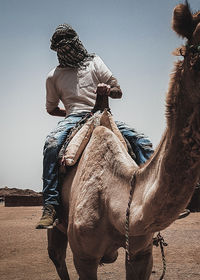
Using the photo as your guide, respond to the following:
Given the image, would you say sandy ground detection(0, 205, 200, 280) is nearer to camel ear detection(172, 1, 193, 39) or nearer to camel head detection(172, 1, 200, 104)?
camel head detection(172, 1, 200, 104)

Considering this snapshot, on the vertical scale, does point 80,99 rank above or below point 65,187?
above

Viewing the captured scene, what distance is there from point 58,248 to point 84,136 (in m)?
1.82

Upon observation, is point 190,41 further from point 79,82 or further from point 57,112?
point 57,112

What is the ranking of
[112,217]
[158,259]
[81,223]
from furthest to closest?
[158,259], [81,223], [112,217]

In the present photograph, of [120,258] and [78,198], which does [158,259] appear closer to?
[120,258]

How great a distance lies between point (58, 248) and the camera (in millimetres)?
5012

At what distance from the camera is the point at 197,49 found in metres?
2.06

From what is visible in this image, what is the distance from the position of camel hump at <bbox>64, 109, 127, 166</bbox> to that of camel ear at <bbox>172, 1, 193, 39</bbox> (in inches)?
73.6

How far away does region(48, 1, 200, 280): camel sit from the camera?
217cm

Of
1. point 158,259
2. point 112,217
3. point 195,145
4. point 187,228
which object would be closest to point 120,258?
point 158,259

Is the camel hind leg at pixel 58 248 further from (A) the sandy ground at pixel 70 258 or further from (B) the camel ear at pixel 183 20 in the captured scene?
(B) the camel ear at pixel 183 20

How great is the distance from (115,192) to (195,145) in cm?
115

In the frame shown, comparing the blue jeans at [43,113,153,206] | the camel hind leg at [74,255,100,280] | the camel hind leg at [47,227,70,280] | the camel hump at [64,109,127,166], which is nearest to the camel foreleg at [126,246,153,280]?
the camel hind leg at [74,255,100,280]

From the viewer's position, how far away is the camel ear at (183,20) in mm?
2131
